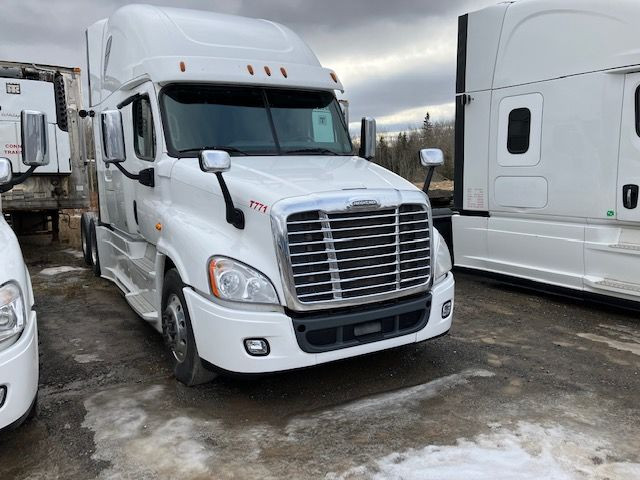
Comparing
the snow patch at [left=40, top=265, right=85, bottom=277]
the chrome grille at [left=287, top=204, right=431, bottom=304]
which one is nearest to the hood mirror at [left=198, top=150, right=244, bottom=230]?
the chrome grille at [left=287, top=204, right=431, bottom=304]

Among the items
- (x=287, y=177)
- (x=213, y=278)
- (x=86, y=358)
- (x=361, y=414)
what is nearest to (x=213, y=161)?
(x=287, y=177)

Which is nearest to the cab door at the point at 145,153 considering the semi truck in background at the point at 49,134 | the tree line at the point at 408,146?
the semi truck in background at the point at 49,134

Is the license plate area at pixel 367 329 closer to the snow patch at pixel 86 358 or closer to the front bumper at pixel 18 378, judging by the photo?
the front bumper at pixel 18 378

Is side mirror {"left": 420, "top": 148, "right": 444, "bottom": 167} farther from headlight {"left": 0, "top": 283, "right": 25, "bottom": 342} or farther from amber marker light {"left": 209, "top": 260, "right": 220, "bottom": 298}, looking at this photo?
headlight {"left": 0, "top": 283, "right": 25, "bottom": 342}

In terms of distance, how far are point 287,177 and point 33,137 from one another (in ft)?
6.41

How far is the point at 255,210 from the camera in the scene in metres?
3.97

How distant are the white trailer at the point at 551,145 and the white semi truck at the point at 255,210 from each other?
230 cm

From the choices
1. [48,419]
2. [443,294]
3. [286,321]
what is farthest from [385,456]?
[48,419]

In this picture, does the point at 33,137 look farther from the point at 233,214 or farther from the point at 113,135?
the point at 233,214

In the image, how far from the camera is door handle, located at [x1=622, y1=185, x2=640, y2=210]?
5980mm

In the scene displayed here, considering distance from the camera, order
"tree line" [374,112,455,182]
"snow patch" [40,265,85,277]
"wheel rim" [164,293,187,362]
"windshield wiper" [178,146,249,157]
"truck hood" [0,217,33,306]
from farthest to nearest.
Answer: "tree line" [374,112,455,182] < "snow patch" [40,265,85,277] < "windshield wiper" [178,146,249,157] < "wheel rim" [164,293,187,362] < "truck hood" [0,217,33,306]

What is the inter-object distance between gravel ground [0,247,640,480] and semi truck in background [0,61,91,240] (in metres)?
6.13

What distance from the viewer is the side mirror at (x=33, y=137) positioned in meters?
4.27

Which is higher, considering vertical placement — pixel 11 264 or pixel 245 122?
pixel 245 122
